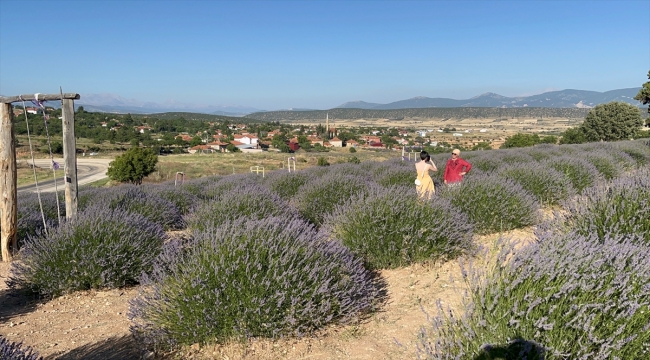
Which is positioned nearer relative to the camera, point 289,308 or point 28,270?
point 289,308

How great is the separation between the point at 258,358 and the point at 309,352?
37cm

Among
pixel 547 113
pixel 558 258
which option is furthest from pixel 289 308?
pixel 547 113

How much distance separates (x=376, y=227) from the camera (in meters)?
4.94

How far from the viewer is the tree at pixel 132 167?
108ft

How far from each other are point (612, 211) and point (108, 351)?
14.2 feet

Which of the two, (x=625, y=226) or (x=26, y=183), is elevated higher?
(x=625, y=226)

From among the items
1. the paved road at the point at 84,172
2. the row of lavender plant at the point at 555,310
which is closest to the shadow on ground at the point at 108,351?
the row of lavender plant at the point at 555,310

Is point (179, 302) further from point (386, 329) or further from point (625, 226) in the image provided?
point (625, 226)

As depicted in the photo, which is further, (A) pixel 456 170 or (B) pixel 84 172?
(B) pixel 84 172

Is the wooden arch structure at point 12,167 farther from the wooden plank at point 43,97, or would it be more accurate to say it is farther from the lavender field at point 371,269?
the lavender field at point 371,269

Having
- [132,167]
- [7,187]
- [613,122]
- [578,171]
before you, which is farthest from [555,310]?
[613,122]

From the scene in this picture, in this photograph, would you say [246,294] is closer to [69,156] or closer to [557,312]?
[557,312]

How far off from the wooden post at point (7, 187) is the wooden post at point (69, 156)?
77 centimetres

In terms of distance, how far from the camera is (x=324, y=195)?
24.8 feet
